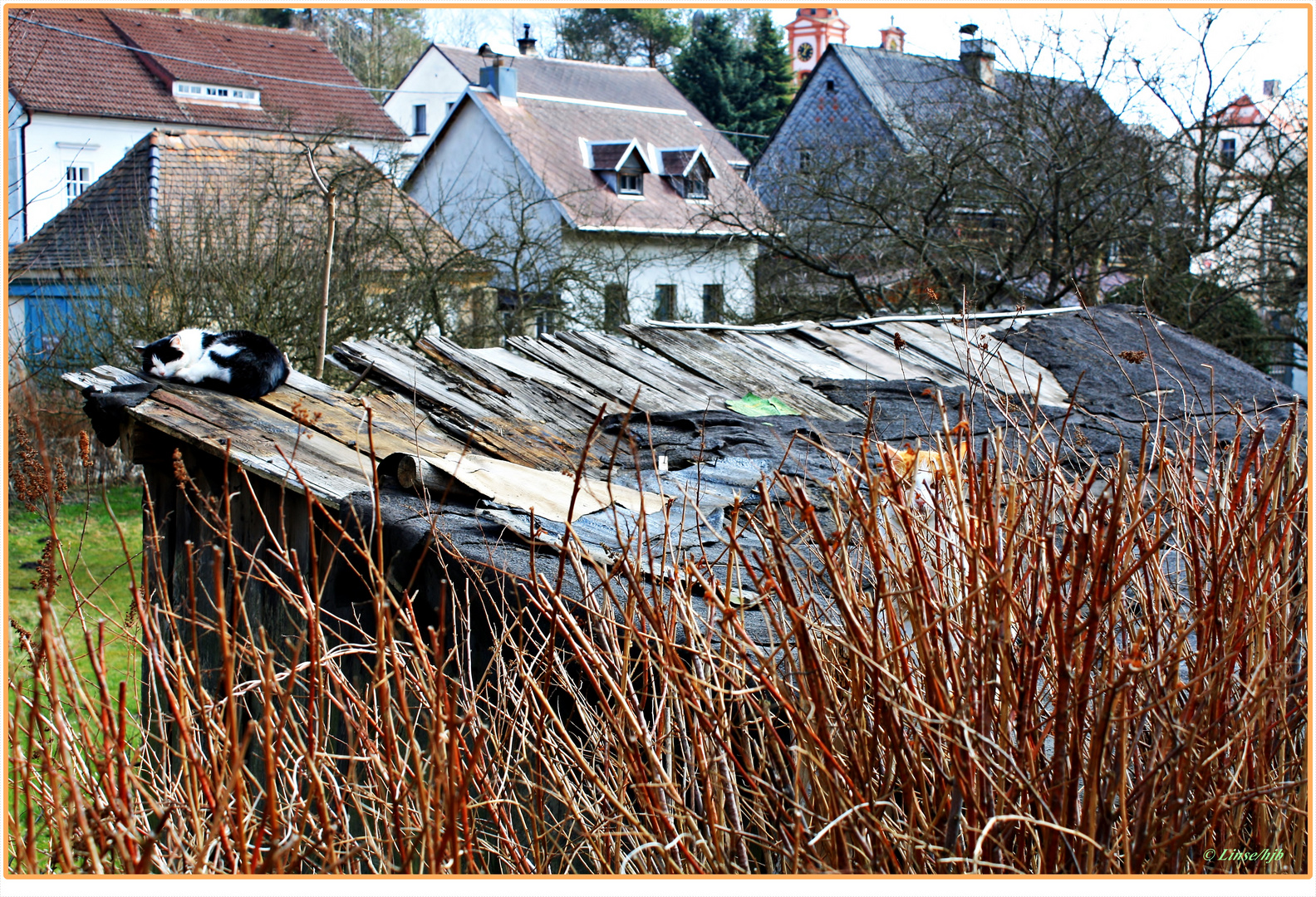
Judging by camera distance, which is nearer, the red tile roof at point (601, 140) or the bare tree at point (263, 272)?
the bare tree at point (263, 272)

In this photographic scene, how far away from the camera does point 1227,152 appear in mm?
15531

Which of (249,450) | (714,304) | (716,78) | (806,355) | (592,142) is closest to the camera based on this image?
(249,450)

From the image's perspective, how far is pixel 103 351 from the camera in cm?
1427

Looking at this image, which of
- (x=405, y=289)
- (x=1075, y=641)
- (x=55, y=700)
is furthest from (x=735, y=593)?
(x=405, y=289)

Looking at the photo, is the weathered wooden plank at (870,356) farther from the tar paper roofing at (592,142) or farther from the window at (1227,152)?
the tar paper roofing at (592,142)

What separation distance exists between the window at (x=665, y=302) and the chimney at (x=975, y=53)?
5785 mm

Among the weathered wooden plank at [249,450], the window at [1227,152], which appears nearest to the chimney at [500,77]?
the window at [1227,152]

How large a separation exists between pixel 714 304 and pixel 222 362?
13.1 m

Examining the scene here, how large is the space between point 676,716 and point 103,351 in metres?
14.1

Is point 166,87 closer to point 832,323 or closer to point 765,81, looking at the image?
point 765,81

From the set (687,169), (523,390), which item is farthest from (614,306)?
(523,390)

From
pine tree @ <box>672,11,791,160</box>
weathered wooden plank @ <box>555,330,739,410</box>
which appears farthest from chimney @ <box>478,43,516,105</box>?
weathered wooden plank @ <box>555,330,739,410</box>

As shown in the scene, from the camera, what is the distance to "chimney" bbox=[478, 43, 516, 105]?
2659 centimetres

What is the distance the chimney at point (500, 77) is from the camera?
26594 mm
